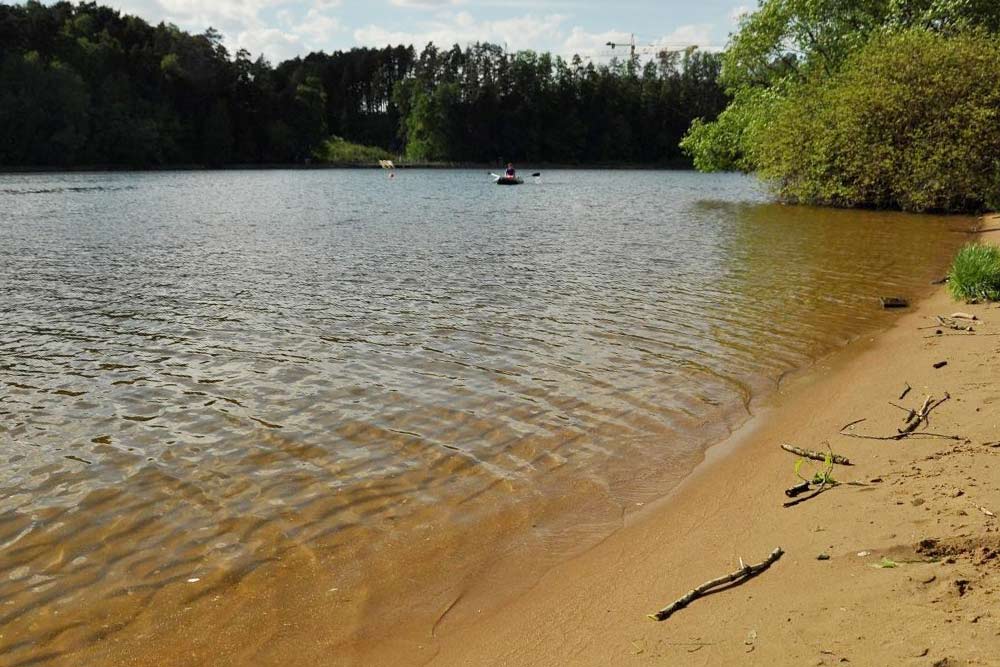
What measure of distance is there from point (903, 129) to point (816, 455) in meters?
34.4

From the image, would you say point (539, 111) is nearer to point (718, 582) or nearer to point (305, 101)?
point (305, 101)

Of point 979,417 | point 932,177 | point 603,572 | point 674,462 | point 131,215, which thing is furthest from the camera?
point 131,215

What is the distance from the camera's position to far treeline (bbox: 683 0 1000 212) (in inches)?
1347

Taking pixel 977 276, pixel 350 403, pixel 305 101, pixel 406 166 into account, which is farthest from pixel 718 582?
pixel 305 101

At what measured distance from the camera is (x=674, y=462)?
321 inches

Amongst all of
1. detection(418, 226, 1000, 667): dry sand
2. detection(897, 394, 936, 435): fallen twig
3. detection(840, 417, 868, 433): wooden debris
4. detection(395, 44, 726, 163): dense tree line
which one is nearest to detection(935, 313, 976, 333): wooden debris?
detection(418, 226, 1000, 667): dry sand

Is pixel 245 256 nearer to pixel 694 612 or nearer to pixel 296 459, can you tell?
pixel 296 459

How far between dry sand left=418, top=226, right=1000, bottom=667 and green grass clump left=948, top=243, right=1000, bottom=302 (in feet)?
20.7

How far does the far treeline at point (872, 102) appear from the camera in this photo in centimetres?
3422

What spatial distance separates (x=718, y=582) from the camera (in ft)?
16.5

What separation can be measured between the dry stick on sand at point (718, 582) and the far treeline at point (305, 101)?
389 ft

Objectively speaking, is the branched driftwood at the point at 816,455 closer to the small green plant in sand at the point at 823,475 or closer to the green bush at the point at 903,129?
the small green plant in sand at the point at 823,475

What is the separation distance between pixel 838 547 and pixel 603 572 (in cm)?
168

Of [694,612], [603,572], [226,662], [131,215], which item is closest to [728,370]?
[603,572]
